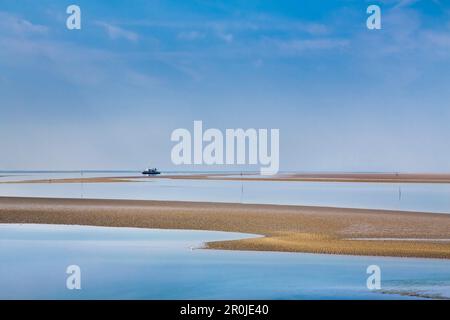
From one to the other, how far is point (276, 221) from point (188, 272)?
10239mm

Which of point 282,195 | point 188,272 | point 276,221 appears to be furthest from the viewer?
point 282,195

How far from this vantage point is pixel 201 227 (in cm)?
1930

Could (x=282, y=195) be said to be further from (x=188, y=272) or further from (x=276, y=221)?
(x=188, y=272)

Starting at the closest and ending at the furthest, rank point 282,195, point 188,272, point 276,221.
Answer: point 188,272, point 276,221, point 282,195

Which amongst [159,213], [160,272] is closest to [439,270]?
[160,272]

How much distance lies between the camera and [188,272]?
11.0m

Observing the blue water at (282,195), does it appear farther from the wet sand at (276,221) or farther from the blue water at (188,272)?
the blue water at (188,272)

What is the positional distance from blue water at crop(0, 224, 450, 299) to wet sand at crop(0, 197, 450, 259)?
4.58 feet

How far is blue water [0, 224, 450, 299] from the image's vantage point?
9.31m

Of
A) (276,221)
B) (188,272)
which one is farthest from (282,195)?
(188,272)

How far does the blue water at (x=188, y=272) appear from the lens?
9312 millimetres

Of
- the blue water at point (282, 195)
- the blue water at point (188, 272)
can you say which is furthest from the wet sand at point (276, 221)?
the blue water at point (282, 195)

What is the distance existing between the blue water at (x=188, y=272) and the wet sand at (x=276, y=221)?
140 cm

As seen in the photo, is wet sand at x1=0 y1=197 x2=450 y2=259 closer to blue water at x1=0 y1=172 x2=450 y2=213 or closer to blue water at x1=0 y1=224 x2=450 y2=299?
blue water at x1=0 y1=224 x2=450 y2=299
